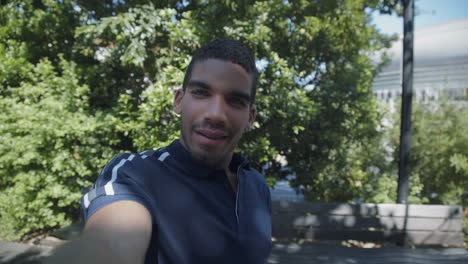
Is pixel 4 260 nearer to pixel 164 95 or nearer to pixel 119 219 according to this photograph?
pixel 164 95

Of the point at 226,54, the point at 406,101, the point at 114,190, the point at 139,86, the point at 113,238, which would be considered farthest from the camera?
the point at 139,86

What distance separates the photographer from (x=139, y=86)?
5.08 meters

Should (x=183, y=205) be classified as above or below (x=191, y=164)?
below

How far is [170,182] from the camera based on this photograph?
1.15 meters

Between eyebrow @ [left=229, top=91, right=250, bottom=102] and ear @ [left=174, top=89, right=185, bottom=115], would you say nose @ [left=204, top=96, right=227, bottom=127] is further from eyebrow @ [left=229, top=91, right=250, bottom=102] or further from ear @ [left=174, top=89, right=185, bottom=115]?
ear @ [left=174, top=89, right=185, bottom=115]

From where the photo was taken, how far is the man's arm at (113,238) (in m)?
0.79

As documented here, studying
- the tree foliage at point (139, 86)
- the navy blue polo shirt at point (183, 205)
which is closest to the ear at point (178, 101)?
the navy blue polo shirt at point (183, 205)

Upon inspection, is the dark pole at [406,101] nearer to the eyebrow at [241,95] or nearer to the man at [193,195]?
the man at [193,195]

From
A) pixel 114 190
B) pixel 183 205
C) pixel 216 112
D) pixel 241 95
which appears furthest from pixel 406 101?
pixel 114 190

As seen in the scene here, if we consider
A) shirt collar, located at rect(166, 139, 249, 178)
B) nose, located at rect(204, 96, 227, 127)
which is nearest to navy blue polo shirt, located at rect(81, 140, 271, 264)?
shirt collar, located at rect(166, 139, 249, 178)

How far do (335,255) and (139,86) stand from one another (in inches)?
161

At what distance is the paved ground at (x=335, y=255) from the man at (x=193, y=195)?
2682mm

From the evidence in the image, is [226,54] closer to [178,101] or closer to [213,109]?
[213,109]

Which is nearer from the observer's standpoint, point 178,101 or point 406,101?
point 178,101
